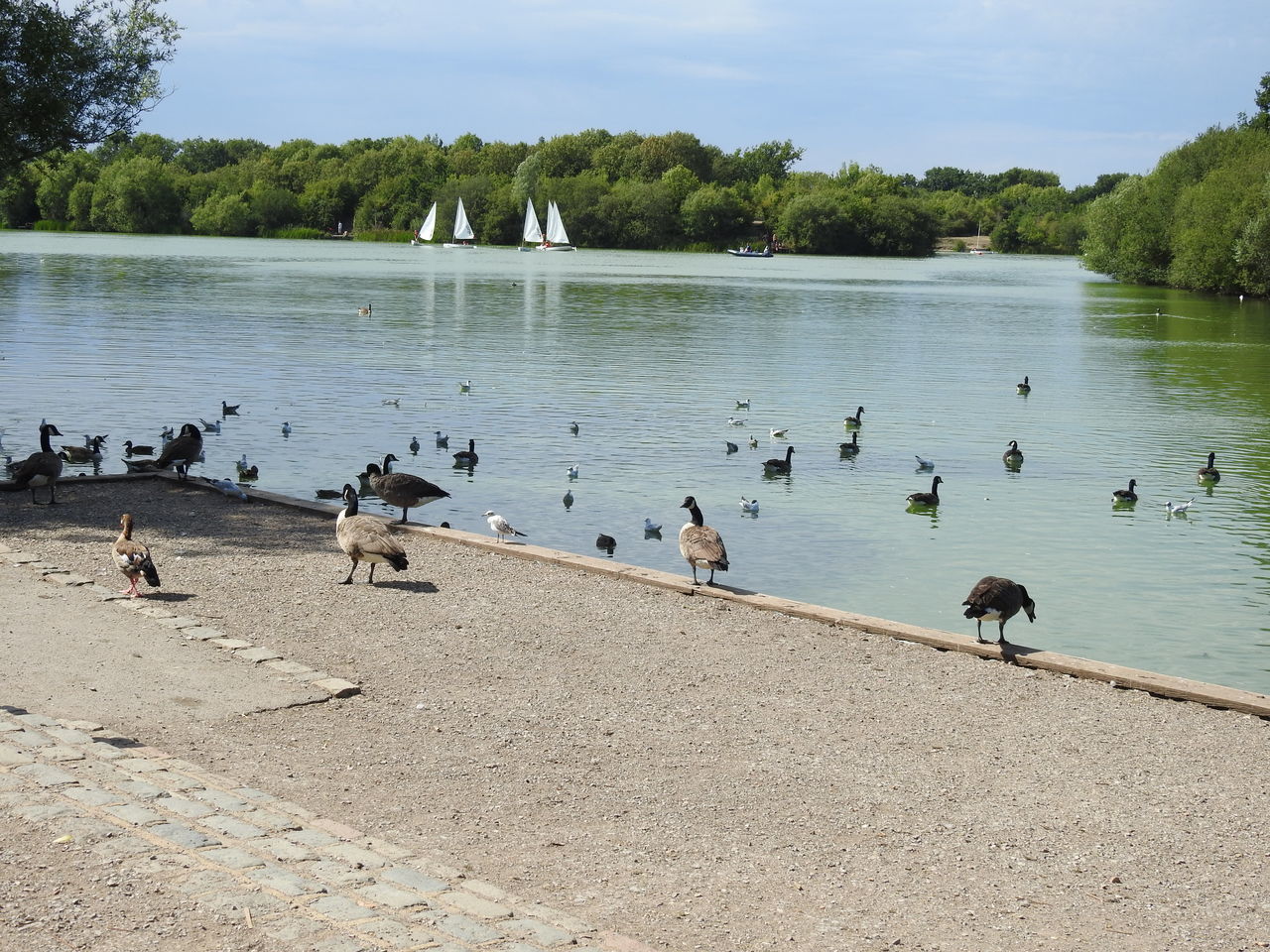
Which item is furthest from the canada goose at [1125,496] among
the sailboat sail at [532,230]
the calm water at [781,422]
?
the sailboat sail at [532,230]

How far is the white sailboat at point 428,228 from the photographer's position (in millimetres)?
157875

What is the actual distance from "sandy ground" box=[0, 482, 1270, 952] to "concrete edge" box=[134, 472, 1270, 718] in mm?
150

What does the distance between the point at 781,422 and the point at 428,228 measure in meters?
138

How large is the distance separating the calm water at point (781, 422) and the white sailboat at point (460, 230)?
306 ft

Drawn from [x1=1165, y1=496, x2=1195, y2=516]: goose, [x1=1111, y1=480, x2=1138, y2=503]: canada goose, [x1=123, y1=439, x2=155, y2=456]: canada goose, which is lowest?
[x1=1165, y1=496, x2=1195, y2=516]: goose

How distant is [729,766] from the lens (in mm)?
8039

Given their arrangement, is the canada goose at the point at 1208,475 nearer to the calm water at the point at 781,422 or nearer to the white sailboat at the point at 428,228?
the calm water at the point at 781,422

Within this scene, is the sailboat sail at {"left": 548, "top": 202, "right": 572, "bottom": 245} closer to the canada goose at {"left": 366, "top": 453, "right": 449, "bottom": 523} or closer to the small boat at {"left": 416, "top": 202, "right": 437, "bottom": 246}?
the small boat at {"left": 416, "top": 202, "right": 437, "bottom": 246}

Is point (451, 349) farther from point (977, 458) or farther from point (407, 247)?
point (407, 247)

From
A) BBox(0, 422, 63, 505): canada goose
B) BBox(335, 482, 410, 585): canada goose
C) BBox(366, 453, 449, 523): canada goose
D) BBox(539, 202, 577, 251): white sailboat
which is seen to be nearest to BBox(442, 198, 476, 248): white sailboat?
BBox(539, 202, 577, 251): white sailboat

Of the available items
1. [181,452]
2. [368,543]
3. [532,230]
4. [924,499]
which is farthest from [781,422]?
[532,230]

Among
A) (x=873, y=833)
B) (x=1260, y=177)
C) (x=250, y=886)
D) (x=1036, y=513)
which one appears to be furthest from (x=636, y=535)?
(x=1260, y=177)

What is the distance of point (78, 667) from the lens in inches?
359

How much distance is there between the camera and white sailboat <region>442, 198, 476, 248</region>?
158 m
